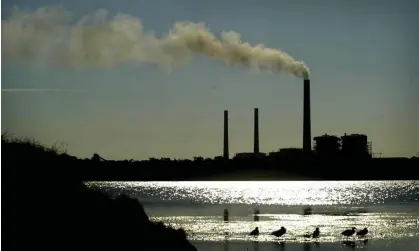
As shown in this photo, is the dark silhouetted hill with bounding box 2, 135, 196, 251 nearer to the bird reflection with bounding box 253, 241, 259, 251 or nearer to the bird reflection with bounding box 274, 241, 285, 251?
the bird reflection with bounding box 253, 241, 259, 251

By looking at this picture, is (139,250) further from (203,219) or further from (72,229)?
(203,219)

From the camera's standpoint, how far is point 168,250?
29.0m

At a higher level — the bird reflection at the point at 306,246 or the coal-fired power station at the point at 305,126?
the coal-fired power station at the point at 305,126

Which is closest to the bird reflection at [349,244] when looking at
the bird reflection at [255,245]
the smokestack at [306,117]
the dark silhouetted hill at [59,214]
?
the bird reflection at [255,245]

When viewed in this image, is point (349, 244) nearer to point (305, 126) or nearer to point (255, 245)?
point (255, 245)

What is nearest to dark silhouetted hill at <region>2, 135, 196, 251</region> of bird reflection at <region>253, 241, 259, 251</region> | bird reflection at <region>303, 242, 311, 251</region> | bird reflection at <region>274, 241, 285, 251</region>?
bird reflection at <region>253, 241, 259, 251</region>

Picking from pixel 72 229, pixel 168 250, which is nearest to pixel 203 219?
pixel 168 250

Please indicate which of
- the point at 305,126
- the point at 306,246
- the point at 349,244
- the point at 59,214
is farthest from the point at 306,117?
the point at 59,214

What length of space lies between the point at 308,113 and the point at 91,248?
397 feet

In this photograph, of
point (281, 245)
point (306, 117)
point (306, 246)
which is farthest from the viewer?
point (306, 117)

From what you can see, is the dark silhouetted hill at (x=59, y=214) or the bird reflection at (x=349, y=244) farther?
the bird reflection at (x=349, y=244)

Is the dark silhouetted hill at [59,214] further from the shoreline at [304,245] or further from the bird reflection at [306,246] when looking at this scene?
the bird reflection at [306,246]

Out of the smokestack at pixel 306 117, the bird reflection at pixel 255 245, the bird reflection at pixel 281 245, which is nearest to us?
the bird reflection at pixel 255 245

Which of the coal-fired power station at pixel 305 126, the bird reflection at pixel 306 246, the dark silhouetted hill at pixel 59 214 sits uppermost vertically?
the coal-fired power station at pixel 305 126
